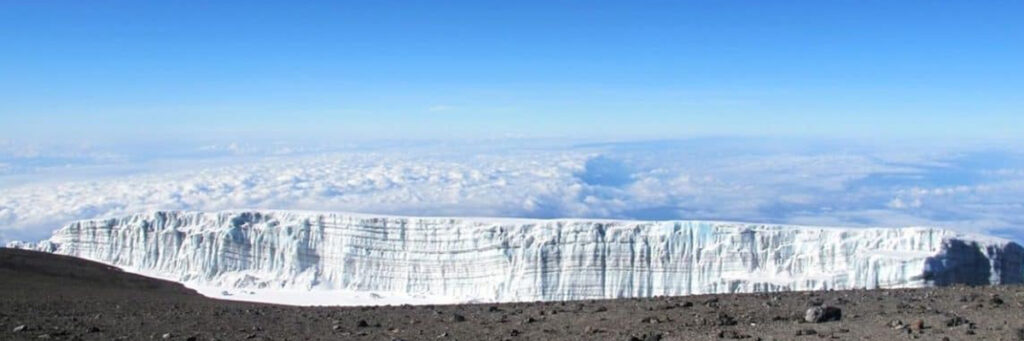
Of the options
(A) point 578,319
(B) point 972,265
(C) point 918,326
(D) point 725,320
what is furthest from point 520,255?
(C) point 918,326

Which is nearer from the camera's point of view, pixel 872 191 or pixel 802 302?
pixel 802 302

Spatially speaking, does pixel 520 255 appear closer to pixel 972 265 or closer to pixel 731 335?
pixel 972 265

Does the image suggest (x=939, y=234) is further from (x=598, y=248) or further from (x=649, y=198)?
(x=649, y=198)

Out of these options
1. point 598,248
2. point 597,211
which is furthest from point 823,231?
point 597,211

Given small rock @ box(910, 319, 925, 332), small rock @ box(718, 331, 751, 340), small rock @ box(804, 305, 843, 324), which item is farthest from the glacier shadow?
small rock @ box(718, 331, 751, 340)

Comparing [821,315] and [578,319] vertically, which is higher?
[821,315]

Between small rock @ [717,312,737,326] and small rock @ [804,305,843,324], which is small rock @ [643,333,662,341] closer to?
small rock @ [717,312,737,326]

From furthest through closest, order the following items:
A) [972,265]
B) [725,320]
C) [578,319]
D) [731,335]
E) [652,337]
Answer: [972,265] → [578,319] → [725,320] → [652,337] → [731,335]
